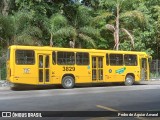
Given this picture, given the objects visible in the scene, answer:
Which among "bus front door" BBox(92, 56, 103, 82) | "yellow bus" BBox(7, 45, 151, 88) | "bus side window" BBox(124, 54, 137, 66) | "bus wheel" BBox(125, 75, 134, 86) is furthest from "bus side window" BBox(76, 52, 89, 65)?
"bus wheel" BBox(125, 75, 134, 86)

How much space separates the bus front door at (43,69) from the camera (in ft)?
75.1

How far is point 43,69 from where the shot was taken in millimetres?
23000

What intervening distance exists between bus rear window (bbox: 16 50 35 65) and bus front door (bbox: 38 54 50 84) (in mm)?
496

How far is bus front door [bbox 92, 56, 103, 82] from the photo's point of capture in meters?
25.2

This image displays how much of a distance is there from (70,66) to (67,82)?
1.00m

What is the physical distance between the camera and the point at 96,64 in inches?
995

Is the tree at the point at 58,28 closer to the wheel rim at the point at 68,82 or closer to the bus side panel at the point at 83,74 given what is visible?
the bus side panel at the point at 83,74

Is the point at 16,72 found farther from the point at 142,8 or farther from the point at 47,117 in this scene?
the point at 142,8

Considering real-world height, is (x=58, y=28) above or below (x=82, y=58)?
above

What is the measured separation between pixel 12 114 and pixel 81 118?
6.56 ft

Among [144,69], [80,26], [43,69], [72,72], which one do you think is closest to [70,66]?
[72,72]

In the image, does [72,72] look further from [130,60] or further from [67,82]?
[130,60]

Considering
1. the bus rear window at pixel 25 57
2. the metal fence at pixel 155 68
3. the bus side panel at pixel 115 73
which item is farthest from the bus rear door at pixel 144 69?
the bus rear window at pixel 25 57

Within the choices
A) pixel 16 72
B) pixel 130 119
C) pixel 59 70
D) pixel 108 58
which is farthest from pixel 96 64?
pixel 130 119
